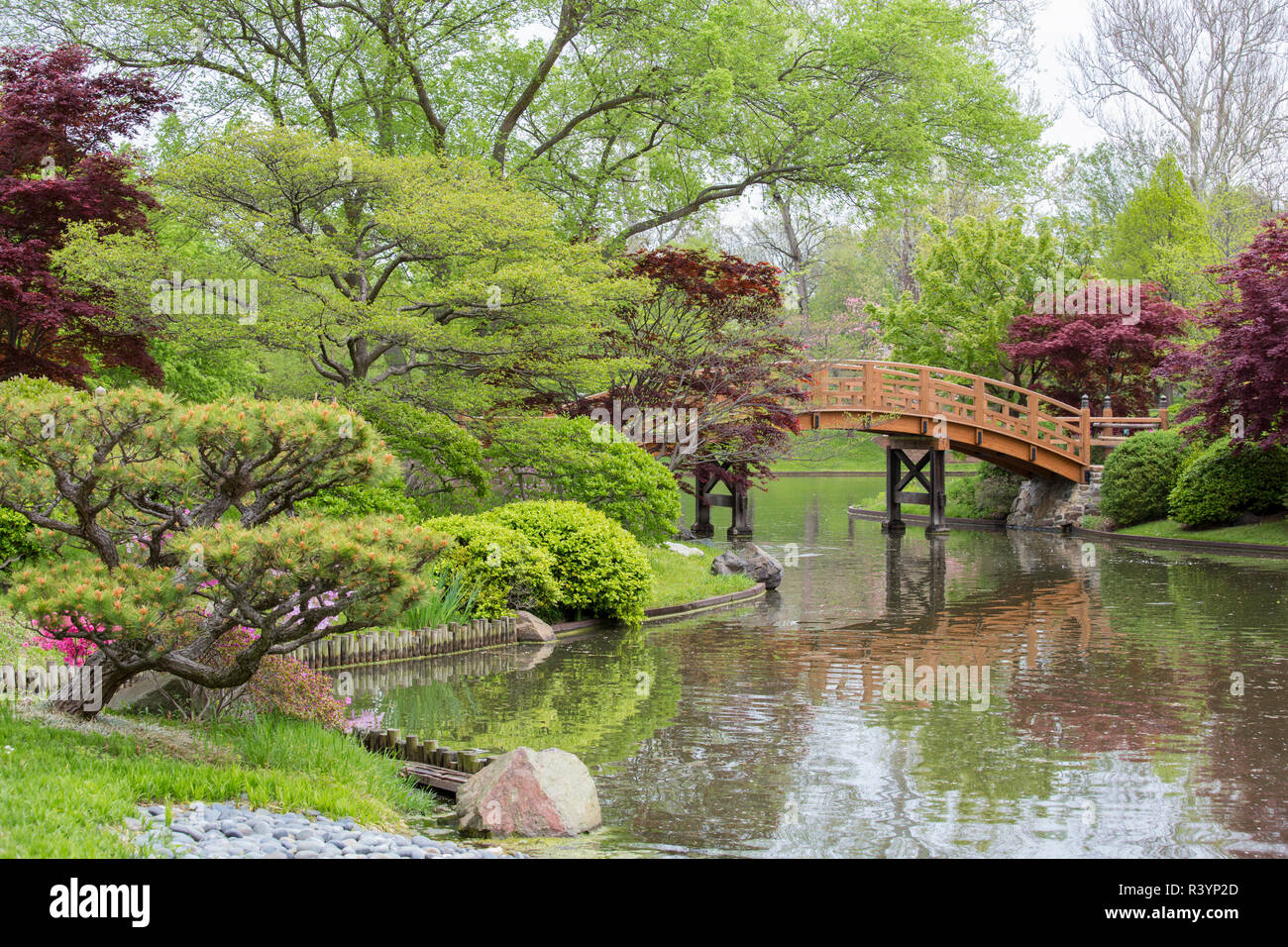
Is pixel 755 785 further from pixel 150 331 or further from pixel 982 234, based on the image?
pixel 982 234

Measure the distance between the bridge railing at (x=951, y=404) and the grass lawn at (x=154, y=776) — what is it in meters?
17.8

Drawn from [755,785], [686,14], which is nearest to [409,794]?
[755,785]

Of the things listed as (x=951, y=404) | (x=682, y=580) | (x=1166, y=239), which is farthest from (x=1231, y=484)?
(x=1166, y=239)

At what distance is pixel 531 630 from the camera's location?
13227 millimetres

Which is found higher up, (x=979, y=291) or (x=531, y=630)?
(x=979, y=291)

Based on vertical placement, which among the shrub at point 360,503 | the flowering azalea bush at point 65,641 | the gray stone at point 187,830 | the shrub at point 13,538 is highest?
the shrub at point 360,503

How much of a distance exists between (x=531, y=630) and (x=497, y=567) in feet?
2.73

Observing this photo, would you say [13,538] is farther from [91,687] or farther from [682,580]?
[682,580]

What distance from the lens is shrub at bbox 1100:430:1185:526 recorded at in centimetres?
2583

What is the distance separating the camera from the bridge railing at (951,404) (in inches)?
1020

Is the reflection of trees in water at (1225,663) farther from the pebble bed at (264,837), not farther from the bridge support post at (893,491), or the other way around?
the bridge support post at (893,491)

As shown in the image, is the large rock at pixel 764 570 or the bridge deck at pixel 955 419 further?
the bridge deck at pixel 955 419

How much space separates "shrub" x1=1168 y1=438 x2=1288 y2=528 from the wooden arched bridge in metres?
3.77

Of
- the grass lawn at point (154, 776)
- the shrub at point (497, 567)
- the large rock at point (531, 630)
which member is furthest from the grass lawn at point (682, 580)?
the grass lawn at point (154, 776)
